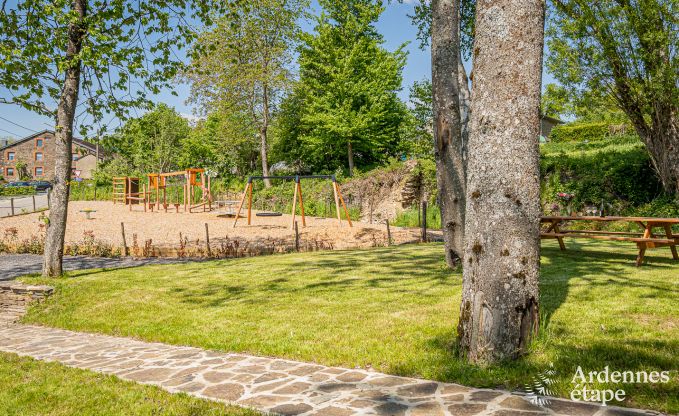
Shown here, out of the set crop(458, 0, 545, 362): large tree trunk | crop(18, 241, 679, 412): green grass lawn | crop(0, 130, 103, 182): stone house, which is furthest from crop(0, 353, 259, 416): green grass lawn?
crop(0, 130, 103, 182): stone house

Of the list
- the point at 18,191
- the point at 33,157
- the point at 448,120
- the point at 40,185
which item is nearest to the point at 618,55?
the point at 448,120

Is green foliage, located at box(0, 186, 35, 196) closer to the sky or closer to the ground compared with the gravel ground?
closer to the sky

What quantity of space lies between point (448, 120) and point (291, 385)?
5963 mm

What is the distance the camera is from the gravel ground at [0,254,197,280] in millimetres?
12344

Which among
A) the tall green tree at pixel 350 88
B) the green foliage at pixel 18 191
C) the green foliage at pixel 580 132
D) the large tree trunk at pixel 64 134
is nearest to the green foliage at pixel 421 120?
the tall green tree at pixel 350 88

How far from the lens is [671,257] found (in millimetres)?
10305

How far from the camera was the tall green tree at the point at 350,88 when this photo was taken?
3178cm

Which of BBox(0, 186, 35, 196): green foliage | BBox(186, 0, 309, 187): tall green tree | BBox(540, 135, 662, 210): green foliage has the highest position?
BBox(186, 0, 309, 187): tall green tree

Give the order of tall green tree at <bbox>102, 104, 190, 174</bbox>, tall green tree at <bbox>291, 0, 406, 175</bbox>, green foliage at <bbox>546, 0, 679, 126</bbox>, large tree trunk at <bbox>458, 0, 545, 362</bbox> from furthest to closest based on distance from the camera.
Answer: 1. tall green tree at <bbox>102, 104, 190, 174</bbox>
2. tall green tree at <bbox>291, 0, 406, 175</bbox>
3. green foliage at <bbox>546, 0, 679, 126</bbox>
4. large tree trunk at <bbox>458, 0, 545, 362</bbox>

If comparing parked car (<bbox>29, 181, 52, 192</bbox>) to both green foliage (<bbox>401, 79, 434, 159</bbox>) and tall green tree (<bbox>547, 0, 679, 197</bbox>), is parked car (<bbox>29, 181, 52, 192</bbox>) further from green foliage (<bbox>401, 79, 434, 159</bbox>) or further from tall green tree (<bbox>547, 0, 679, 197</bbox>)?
tall green tree (<bbox>547, 0, 679, 197</bbox>)

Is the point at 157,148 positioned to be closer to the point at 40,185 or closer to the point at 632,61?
the point at 40,185

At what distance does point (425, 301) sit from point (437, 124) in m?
3.58

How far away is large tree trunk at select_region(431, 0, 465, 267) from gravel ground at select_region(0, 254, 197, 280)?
26.9ft

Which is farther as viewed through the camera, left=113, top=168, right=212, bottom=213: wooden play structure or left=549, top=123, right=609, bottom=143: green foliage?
left=549, top=123, right=609, bottom=143: green foliage
